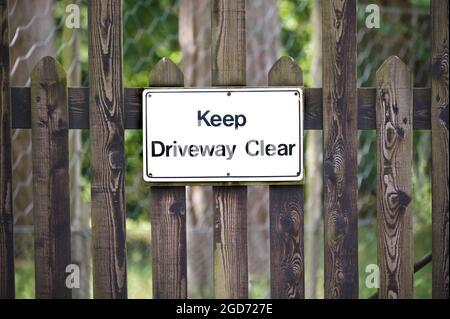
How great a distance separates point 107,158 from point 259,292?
2984 millimetres

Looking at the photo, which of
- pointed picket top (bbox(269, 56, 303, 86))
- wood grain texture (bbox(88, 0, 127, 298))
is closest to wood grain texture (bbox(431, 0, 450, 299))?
pointed picket top (bbox(269, 56, 303, 86))

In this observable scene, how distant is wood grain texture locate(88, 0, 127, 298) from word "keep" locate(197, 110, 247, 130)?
1.04 feet

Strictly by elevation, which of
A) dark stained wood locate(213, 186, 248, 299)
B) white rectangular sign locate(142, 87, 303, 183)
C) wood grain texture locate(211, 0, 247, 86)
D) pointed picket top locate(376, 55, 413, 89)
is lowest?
dark stained wood locate(213, 186, 248, 299)

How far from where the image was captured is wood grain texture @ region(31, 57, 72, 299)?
2896 millimetres

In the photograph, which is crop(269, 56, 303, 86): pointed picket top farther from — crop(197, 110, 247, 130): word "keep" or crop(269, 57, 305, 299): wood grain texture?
crop(197, 110, 247, 130): word "keep"

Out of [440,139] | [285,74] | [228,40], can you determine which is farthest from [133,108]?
[440,139]

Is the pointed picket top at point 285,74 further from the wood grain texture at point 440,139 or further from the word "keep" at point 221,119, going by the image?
the wood grain texture at point 440,139

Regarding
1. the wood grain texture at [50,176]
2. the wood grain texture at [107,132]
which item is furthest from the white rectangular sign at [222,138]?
the wood grain texture at [50,176]

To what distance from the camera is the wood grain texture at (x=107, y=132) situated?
2.88 meters

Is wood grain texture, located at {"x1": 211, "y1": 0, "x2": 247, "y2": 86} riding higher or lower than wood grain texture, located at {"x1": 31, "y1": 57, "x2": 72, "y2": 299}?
higher

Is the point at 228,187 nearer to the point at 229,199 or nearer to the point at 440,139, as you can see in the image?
the point at 229,199

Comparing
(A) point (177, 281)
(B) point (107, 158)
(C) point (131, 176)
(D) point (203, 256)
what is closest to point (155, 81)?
(B) point (107, 158)

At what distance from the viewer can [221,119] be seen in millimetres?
2887
